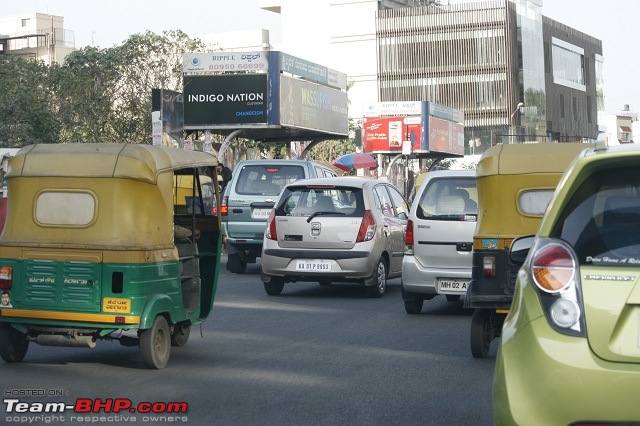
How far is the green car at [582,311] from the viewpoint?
4.33 metres

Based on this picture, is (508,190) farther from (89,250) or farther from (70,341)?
(70,341)

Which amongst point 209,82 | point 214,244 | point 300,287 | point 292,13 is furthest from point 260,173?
point 292,13

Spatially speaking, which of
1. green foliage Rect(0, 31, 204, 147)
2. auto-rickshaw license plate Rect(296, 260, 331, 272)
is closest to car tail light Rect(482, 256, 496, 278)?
auto-rickshaw license plate Rect(296, 260, 331, 272)

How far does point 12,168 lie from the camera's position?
9.55 m

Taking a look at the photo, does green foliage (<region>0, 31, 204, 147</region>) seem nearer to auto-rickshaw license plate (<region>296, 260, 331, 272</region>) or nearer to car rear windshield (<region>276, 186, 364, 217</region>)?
car rear windshield (<region>276, 186, 364, 217</region>)

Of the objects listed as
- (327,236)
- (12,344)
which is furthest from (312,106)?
(12,344)

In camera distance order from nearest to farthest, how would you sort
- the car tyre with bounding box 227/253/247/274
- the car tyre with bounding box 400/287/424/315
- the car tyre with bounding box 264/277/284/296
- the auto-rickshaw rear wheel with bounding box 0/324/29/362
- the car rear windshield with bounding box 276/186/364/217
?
the auto-rickshaw rear wheel with bounding box 0/324/29/362 < the car tyre with bounding box 400/287/424/315 < the car rear windshield with bounding box 276/186/364/217 < the car tyre with bounding box 264/277/284/296 < the car tyre with bounding box 227/253/247/274

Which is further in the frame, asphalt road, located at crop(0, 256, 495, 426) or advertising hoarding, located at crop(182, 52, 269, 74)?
advertising hoarding, located at crop(182, 52, 269, 74)

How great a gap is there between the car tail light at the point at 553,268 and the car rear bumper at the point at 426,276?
897cm

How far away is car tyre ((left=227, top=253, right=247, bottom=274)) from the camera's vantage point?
2116 cm

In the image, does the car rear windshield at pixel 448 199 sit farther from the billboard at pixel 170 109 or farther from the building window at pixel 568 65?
the building window at pixel 568 65

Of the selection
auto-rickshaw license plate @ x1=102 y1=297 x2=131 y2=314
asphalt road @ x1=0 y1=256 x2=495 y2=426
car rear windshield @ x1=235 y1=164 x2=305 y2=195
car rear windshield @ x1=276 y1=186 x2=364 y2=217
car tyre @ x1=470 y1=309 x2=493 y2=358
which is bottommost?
asphalt road @ x1=0 y1=256 x2=495 y2=426

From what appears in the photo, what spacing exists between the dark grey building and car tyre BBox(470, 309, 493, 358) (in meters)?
99.5

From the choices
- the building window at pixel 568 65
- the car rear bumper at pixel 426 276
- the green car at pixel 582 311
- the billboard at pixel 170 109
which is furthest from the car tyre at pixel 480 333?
the building window at pixel 568 65
